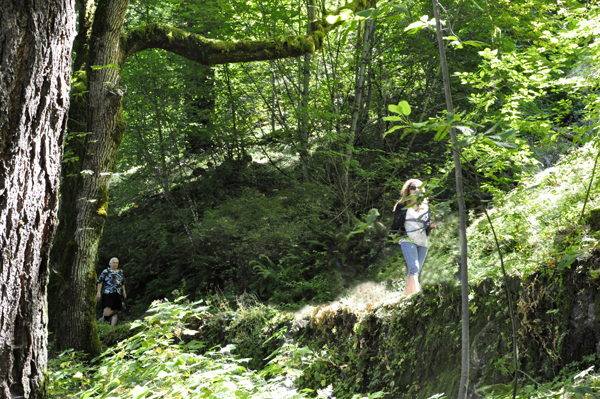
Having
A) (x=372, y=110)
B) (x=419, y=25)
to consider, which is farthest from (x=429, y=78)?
(x=419, y=25)

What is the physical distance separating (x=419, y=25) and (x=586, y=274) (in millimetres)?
2617

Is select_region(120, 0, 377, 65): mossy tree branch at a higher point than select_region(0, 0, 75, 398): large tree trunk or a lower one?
higher

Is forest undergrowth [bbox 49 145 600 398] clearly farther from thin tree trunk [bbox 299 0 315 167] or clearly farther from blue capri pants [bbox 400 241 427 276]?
thin tree trunk [bbox 299 0 315 167]

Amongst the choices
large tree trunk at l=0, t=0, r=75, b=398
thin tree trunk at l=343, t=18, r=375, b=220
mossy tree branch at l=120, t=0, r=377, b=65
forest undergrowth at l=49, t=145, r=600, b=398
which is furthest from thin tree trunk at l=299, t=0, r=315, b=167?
large tree trunk at l=0, t=0, r=75, b=398

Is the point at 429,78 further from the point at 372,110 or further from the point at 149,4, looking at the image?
the point at 149,4

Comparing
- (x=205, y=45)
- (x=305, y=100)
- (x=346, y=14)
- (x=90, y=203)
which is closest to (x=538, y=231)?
(x=346, y=14)

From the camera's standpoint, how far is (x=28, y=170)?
250 centimetres

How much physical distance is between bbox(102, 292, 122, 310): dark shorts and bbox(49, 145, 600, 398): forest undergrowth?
367cm

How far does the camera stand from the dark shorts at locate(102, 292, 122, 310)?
10.6 meters

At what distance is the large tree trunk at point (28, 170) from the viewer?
2400mm

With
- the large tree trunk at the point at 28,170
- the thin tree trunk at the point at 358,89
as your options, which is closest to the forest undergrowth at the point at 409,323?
the large tree trunk at the point at 28,170

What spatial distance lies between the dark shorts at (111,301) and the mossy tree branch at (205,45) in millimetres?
5749

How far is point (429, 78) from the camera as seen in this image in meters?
11.5

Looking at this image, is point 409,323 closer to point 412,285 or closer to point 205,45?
point 412,285
